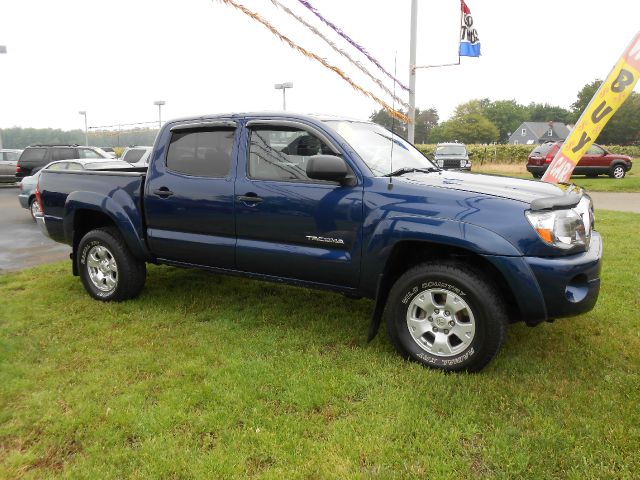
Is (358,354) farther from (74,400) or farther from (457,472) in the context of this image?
(74,400)

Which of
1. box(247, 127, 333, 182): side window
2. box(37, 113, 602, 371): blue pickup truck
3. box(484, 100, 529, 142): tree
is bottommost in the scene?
box(37, 113, 602, 371): blue pickup truck

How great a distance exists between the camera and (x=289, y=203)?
392 centimetres

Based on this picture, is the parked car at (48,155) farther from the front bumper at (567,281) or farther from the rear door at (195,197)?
the front bumper at (567,281)

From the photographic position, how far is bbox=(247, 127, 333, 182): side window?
4.02 metres

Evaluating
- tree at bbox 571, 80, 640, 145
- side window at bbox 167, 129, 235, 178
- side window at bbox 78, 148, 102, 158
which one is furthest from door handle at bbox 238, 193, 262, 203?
tree at bbox 571, 80, 640, 145

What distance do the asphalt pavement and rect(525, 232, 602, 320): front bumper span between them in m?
6.74

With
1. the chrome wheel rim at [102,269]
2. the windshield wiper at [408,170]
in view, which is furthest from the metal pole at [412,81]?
the chrome wheel rim at [102,269]

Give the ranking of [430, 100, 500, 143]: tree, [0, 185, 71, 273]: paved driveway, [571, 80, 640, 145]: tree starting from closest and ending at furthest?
[0, 185, 71, 273]: paved driveway, [571, 80, 640, 145]: tree, [430, 100, 500, 143]: tree

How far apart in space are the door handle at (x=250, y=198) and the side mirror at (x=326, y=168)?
62 centimetres

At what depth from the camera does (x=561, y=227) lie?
3262mm

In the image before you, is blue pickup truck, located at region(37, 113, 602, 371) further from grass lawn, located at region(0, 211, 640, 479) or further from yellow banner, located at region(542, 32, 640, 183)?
yellow banner, located at region(542, 32, 640, 183)

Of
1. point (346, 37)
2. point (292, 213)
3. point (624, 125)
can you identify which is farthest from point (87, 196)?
point (624, 125)

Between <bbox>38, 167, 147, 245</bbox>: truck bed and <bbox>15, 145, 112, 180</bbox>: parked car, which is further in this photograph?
<bbox>15, 145, 112, 180</bbox>: parked car

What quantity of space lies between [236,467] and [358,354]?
4.83 ft
